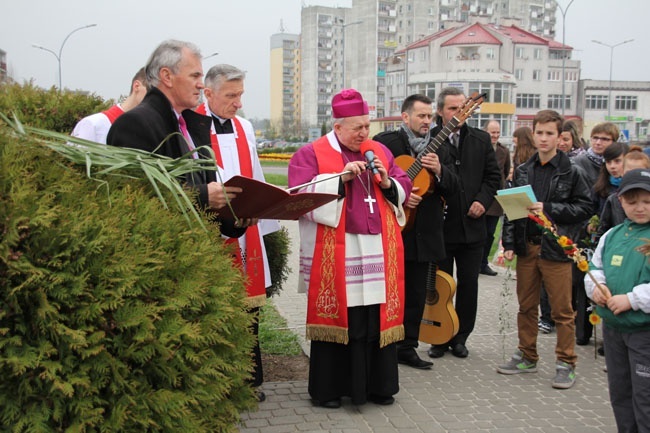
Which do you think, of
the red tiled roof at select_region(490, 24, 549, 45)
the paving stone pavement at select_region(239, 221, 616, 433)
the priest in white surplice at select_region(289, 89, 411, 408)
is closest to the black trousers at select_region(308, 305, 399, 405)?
the priest in white surplice at select_region(289, 89, 411, 408)

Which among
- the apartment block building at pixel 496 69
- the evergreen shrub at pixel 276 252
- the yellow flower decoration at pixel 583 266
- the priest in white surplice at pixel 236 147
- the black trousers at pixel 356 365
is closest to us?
the yellow flower decoration at pixel 583 266

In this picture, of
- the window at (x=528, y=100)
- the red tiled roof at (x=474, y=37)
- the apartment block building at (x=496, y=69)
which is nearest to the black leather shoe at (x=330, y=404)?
the apartment block building at (x=496, y=69)

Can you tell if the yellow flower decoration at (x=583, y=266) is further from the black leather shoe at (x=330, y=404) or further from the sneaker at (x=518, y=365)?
the black leather shoe at (x=330, y=404)

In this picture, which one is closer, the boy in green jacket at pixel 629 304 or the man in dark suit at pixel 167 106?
the man in dark suit at pixel 167 106

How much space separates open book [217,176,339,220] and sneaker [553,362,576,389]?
278 centimetres

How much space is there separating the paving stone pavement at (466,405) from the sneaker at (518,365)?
0.05 m

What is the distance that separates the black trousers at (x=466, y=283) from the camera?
6.69 m

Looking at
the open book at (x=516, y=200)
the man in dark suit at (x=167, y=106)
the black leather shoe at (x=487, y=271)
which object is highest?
the man in dark suit at (x=167, y=106)

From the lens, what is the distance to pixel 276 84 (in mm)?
148250

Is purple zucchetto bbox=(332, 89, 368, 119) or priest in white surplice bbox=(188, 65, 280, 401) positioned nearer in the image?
priest in white surplice bbox=(188, 65, 280, 401)

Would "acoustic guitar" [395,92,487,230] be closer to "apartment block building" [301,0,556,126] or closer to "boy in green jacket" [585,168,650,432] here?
"boy in green jacket" [585,168,650,432]

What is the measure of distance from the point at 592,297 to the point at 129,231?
9.83 ft

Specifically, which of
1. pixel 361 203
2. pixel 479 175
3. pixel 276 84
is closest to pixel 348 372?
pixel 361 203

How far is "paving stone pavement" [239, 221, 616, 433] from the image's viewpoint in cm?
486
